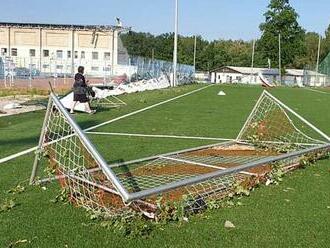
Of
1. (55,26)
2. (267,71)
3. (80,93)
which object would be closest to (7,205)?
(80,93)

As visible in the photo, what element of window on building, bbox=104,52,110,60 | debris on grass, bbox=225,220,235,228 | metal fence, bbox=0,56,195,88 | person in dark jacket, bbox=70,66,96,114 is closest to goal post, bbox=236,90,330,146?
debris on grass, bbox=225,220,235,228

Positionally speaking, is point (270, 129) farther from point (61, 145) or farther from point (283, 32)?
point (283, 32)

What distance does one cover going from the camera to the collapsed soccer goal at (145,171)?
5395 mm

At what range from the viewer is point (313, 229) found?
523 centimetres

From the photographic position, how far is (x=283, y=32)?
9581cm

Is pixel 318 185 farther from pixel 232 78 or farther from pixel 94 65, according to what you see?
pixel 232 78

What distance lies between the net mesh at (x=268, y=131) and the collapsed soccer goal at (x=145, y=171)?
21 centimetres

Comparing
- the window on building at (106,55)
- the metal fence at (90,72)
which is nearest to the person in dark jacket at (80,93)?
the metal fence at (90,72)

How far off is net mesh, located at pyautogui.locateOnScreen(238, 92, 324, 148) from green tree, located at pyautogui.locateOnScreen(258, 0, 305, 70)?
85.7 m

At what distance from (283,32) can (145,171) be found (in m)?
92.3

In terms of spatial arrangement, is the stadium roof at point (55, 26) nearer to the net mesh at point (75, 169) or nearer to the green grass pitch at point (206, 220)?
the green grass pitch at point (206, 220)

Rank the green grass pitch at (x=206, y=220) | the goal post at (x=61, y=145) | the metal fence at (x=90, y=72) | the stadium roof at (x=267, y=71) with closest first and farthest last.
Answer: the green grass pitch at (x=206, y=220) < the goal post at (x=61, y=145) < the metal fence at (x=90, y=72) < the stadium roof at (x=267, y=71)

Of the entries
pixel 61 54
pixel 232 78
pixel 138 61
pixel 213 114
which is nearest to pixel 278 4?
pixel 232 78

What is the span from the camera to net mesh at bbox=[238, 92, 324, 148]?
1009 centimetres
